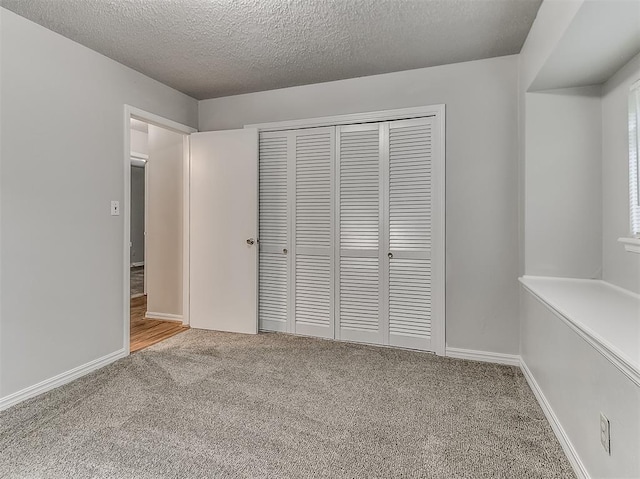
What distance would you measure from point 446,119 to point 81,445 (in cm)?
322

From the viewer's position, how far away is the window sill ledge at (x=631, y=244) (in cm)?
183

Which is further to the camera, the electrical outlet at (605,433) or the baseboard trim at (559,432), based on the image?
the baseboard trim at (559,432)

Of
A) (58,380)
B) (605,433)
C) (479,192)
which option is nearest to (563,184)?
(479,192)

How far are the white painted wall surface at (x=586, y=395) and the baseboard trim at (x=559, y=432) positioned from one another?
1.0 inches

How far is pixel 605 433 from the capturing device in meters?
1.30

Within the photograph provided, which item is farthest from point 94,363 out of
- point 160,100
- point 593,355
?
point 593,355

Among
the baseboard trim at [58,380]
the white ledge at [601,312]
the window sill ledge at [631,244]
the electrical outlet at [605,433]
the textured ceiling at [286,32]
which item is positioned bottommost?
the baseboard trim at [58,380]

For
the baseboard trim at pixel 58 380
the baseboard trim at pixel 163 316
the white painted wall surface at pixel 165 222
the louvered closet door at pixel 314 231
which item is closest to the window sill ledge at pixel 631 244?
the louvered closet door at pixel 314 231

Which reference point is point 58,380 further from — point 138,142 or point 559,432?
point 138,142

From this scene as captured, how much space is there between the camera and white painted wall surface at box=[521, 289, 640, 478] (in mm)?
1154

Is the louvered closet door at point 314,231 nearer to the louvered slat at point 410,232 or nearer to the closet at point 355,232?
the closet at point 355,232

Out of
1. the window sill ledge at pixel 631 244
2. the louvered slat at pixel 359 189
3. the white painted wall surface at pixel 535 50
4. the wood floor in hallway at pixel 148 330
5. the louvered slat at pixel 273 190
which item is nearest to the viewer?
the white painted wall surface at pixel 535 50

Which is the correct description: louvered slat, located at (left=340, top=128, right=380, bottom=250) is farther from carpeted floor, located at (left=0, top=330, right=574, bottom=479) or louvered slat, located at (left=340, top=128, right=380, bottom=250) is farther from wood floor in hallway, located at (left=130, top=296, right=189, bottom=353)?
→ wood floor in hallway, located at (left=130, top=296, right=189, bottom=353)

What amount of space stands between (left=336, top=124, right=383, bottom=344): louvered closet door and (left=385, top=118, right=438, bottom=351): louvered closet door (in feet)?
0.41
